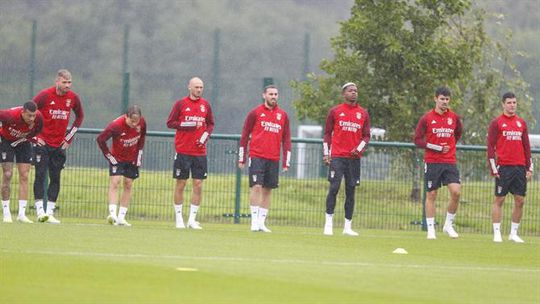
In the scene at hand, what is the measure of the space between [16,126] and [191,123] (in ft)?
9.00

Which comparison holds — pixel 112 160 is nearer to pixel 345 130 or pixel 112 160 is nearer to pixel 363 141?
pixel 345 130

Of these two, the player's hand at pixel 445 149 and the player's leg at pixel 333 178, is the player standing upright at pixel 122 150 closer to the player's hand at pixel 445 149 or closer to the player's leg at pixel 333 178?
the player's leg at pixel 333 178

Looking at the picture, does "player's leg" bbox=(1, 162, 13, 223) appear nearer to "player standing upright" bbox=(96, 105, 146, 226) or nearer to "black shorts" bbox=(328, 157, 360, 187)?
"player standing upright" bbox=(96, 105, 146, 226)

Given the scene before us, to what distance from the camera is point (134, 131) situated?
73.2ft

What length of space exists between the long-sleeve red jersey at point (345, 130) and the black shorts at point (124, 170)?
295 centimetres

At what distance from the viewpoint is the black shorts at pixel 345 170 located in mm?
21975

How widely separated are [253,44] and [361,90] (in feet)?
71.4

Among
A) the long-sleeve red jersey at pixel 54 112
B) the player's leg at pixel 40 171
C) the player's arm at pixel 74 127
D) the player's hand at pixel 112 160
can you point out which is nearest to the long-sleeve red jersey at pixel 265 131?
the player's hand at pixel 112 160

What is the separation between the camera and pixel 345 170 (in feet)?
72.4

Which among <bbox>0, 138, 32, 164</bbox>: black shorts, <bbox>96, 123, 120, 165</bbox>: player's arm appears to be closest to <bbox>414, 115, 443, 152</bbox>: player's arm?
<bbox>96, 123, 120, 165</bbox>: player's arm

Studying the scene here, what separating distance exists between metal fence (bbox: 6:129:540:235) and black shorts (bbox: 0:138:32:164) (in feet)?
17.0

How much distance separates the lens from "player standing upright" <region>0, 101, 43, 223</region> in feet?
68.1

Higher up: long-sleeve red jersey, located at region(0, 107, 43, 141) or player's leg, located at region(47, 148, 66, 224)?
long-sleeve red jersey, located at region(0, 107, 43, 141)

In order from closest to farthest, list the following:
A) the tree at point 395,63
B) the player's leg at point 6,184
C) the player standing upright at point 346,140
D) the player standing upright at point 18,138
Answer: the player standing upright at point 18,138 < the player's leg at point 6,184 < the player standing upright at point 346,140 < the tree at point 395,63
